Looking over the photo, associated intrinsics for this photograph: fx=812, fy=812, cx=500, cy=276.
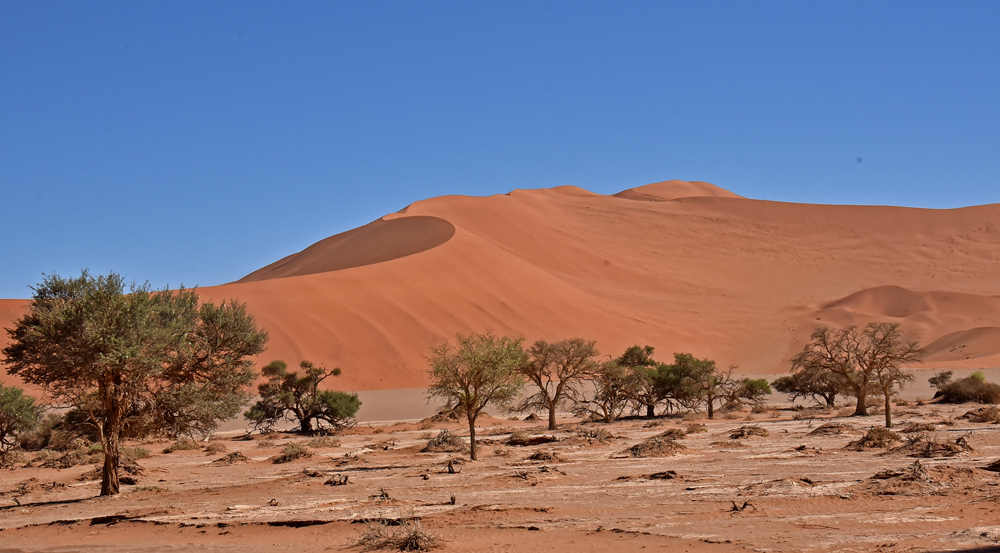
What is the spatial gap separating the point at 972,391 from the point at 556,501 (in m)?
27.5

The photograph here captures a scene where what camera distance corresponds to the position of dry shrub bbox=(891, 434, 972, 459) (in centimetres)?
1592

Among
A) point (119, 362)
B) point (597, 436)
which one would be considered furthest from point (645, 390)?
point (119, 362)

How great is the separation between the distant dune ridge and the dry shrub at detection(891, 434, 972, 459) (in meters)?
30.0

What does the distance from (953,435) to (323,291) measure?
4176cm

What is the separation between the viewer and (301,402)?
3039 cm

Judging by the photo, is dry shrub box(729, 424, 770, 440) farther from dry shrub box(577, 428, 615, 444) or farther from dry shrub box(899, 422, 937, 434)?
dry shrub box(899, 422, 937, 434)

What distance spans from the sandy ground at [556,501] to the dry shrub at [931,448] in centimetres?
16

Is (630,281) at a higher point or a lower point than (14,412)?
higher

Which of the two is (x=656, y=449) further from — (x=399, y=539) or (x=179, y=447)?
(x=179, y=447)

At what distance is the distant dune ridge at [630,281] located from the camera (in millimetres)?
51125

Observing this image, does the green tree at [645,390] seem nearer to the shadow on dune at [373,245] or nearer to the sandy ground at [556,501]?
the sandy ground at [556,501]

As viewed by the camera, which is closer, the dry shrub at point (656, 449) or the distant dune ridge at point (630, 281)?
the dry shrub at point (656, 449)

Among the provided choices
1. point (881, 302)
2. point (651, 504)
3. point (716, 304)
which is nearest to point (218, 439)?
point (651, 504)

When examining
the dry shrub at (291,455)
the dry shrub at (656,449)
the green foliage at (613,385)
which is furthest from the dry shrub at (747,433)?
the dry shrub at (291,455)
